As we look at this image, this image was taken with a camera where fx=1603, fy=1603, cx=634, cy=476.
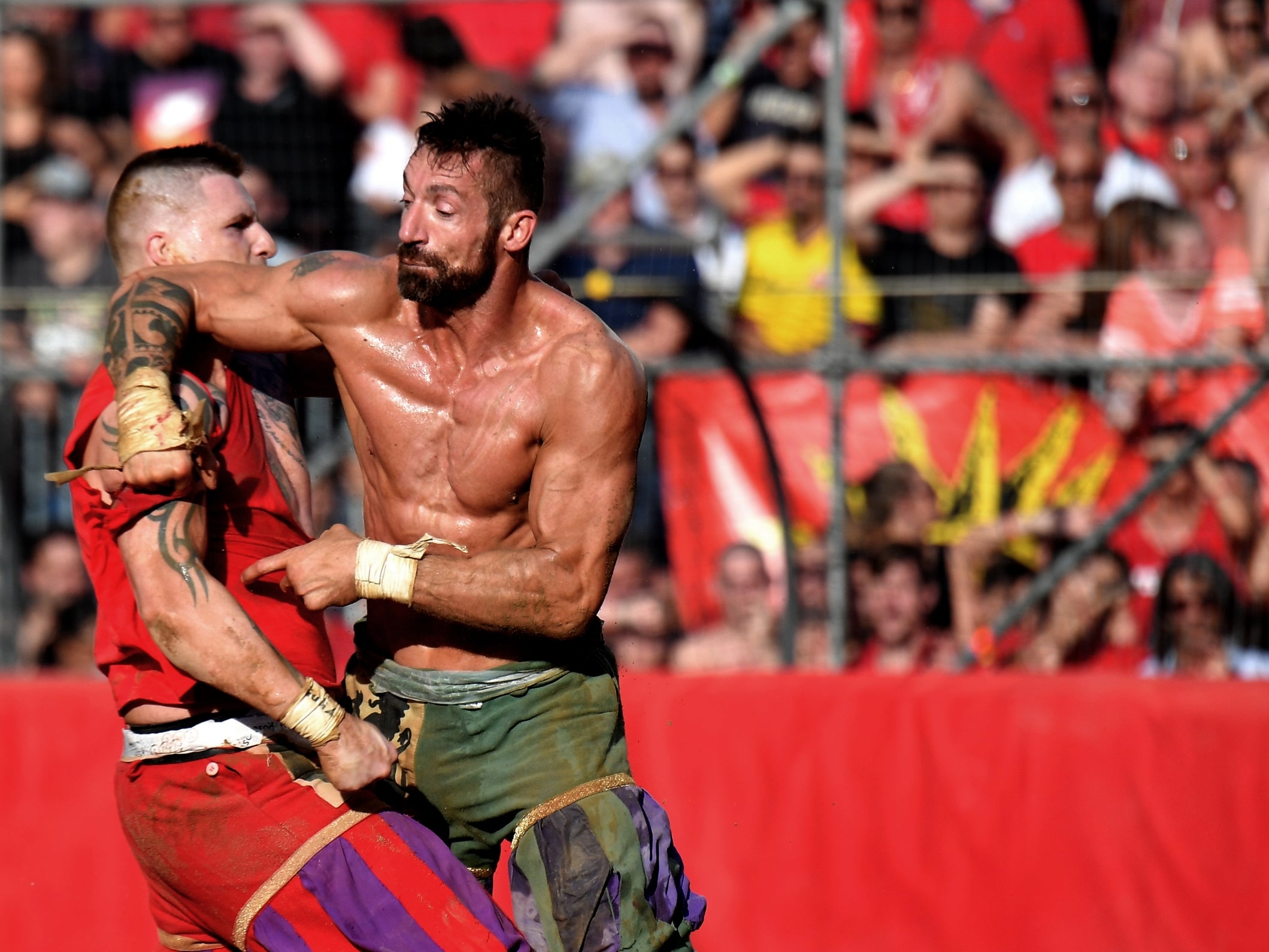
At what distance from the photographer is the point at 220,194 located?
3.86m

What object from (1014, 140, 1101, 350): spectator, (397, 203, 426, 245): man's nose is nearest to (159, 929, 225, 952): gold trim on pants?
(397, 203, 426, 245): man's nose

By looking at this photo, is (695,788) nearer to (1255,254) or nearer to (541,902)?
(541,902)

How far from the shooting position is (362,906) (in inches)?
134

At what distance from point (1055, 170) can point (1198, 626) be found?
193 centimetres

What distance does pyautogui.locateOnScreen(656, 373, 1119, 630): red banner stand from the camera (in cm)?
636

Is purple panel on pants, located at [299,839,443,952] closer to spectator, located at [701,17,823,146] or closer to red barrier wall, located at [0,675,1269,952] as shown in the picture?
red barrier wall, located at [0,675,1269,952]

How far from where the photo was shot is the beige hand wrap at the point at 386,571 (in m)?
3.39

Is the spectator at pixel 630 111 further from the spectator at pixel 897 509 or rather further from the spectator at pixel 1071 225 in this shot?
the spectator at pixel 1071 225

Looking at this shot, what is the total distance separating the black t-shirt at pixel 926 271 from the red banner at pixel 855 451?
0.23m

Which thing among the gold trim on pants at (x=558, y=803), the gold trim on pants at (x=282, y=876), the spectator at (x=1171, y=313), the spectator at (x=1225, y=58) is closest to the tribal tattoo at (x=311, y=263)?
the gold trim on pants at (x=282, y=876)

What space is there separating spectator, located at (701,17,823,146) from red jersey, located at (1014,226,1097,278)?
3.27ft

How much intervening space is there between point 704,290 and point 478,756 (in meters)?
3.05

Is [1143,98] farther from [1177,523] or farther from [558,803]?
[558,803]

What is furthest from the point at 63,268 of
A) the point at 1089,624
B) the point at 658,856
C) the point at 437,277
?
the point at 1089,624
